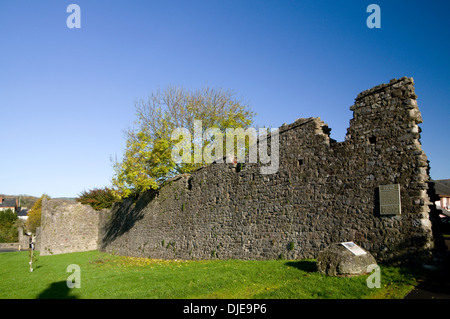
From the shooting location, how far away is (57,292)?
9.42 m

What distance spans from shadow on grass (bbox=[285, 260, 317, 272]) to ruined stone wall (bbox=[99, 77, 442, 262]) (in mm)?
516

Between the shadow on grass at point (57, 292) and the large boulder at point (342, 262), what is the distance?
6301mm

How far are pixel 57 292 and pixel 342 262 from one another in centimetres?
775

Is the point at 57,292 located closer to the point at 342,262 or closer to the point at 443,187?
the point at 342,262

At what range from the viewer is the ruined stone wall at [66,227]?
27359mm

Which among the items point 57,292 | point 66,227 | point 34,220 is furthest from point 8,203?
point 57,292

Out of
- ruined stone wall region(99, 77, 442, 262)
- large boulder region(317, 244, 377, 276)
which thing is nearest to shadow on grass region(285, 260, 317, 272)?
ruined stone wall region(99, 77, 442, 262)

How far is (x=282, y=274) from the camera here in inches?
340

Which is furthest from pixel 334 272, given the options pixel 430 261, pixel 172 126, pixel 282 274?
pixel 172 126

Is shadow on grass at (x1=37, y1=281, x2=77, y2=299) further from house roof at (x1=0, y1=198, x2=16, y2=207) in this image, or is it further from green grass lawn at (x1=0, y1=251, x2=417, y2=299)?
house roof at (x1=0, y1=198, x2=16, y2=207)

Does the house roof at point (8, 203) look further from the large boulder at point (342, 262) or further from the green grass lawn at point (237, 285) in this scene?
the large boulder at point (342, 262)

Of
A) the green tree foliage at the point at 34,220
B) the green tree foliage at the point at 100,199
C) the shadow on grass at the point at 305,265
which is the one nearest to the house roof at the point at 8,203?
the green tree foliage at the point at 34,220

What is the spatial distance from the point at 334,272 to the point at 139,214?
16.2m
